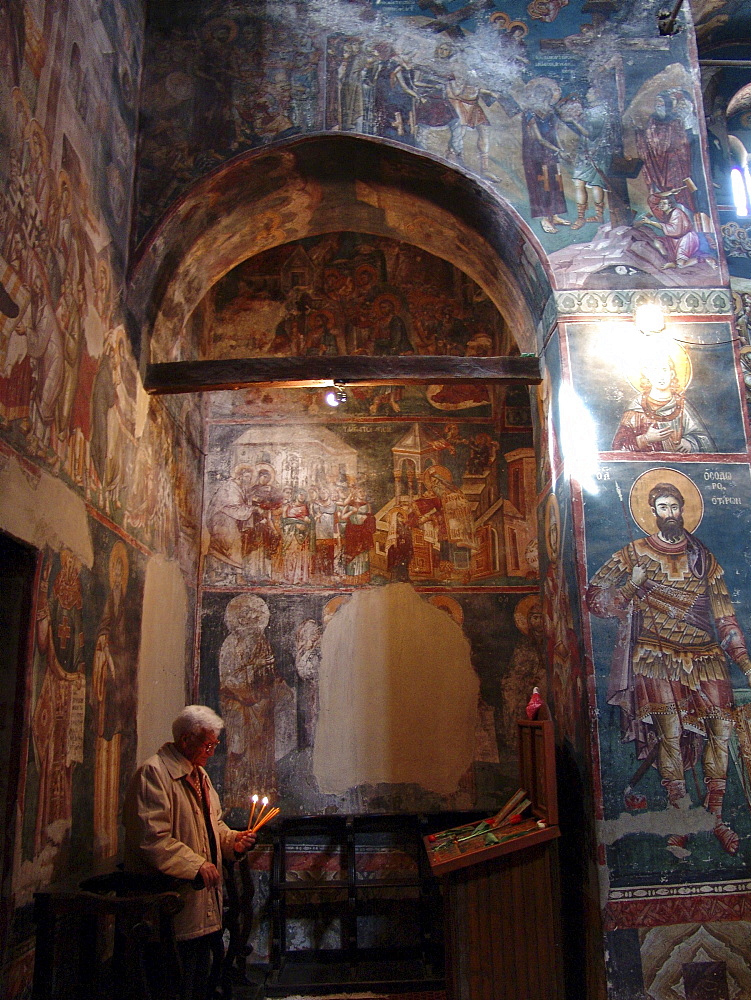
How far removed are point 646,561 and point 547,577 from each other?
1133mm

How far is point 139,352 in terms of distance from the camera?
289 inches

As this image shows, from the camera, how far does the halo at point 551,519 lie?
6.93 m

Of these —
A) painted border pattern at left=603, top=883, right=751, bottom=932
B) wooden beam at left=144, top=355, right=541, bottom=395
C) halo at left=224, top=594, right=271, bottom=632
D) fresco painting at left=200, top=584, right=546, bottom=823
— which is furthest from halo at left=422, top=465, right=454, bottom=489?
painted border pattern at left=603, top=883, right=751, bottom=932

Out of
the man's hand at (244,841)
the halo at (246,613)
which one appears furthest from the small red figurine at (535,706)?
the halo at (246,613)

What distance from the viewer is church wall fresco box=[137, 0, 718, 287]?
24.1ft

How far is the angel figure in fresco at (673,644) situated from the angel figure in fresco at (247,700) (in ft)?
14.2

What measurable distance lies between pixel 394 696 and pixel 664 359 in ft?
15.2

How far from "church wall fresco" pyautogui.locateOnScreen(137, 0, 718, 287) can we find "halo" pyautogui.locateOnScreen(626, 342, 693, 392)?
0.90 meters

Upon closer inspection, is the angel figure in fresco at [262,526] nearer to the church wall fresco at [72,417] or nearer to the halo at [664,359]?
the church wall fresco at [72,417]

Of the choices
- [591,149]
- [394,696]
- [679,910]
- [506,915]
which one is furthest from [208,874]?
[591,149]

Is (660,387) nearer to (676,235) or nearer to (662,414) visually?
(662,414)

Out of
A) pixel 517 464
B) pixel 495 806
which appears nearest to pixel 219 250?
pixel 517 464

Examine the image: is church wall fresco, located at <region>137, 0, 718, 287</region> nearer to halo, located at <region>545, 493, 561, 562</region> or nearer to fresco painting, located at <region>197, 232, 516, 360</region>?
halo, located at <region>545, 493, 561, 562</region>

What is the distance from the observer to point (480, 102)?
773 cm
